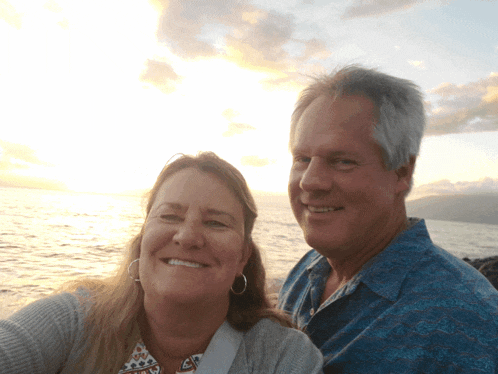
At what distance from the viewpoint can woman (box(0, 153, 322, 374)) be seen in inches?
84.1

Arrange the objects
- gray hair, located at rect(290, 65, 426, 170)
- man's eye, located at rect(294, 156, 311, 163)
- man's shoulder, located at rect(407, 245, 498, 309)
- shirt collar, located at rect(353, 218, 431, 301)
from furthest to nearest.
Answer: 1. man's eye, located at rect(294, 156, 311, 163)
2. gray hair, located at rect(290, 65, 426, 170)
3. shirt collar, located at rect(353, 218, 431, 301)
4. man's shoulder, located at rect(407, 245, 498, 309)

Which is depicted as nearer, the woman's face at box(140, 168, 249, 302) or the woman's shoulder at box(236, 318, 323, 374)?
the woman's shoulder at box(236, 318, 323, 374)

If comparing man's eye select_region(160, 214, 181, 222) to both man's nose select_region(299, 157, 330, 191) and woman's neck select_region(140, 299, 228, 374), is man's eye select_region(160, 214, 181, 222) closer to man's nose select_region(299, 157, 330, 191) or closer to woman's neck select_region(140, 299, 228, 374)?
woman's neck select_region(140, 299, 228, 374)

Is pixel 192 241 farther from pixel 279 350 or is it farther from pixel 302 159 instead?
pixel 302 159

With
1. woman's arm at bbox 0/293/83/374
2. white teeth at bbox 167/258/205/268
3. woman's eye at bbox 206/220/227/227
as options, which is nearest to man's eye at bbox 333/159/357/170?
woman's eye at bbox 206/220/227/227

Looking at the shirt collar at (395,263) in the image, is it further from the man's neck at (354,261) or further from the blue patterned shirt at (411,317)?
the man's neck at (354,261)

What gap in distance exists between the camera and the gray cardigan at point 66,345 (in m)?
1.93

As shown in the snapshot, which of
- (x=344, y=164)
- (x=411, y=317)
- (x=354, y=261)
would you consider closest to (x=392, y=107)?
(x=344, y=164)

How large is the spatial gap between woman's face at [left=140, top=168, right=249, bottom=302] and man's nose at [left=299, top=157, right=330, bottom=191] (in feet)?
2.15

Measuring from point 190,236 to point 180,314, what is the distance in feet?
1.67

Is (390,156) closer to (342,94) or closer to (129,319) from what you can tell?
(342,94)

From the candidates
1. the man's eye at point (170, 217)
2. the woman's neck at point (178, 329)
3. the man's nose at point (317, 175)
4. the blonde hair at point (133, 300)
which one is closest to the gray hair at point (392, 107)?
the man's nose at point (317, 175)

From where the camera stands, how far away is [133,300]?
2498 mm

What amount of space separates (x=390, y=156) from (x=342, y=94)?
0.59 metres
